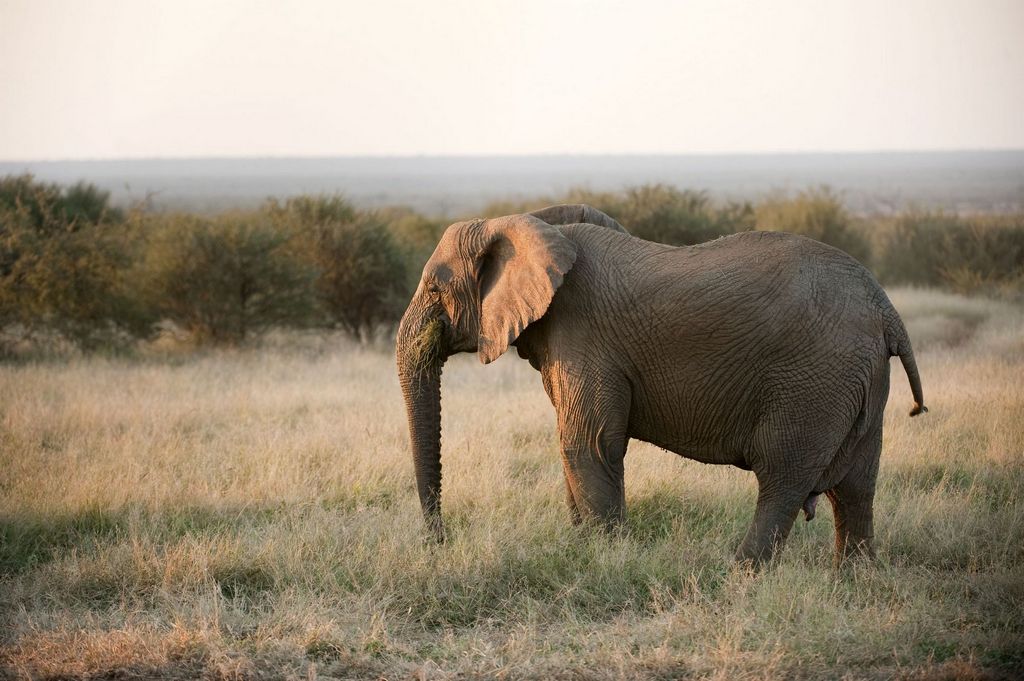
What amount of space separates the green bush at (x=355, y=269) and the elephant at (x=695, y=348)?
10.9 meters

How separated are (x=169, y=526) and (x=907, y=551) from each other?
16.4ft

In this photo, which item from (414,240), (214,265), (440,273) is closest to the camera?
(440,273)

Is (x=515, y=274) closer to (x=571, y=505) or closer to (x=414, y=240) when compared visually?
(x=571, y=505)

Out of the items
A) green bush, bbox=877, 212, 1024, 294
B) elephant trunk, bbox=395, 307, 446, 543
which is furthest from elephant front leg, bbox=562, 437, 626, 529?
green bush, bbox=877, 212, 1024, 294

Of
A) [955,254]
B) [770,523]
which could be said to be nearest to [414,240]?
[955,254]

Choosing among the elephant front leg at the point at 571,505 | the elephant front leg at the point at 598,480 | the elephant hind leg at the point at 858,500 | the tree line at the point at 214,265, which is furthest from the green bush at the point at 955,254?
the elephant front leg at the point at 598,480

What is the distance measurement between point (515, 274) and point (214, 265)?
1062 centimetres

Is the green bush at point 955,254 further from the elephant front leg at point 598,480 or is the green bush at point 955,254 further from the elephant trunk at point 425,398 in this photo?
the elephant trunk at point 425,398

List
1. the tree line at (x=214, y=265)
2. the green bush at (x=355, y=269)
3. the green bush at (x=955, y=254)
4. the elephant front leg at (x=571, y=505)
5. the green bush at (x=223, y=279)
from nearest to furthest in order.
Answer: the elephant front leg at (x=571, y=505) → the tree line at (x=214, y=265) → the green bush at (x=223, y=279) → the green bush at (x=355, y=269) → the green bush at (x=955, y=254)

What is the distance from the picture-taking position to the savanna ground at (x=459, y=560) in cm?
538

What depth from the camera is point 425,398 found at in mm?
7074

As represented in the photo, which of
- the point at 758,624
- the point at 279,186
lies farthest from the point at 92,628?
the point at 279,186

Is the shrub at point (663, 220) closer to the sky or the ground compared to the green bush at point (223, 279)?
closer to the sky

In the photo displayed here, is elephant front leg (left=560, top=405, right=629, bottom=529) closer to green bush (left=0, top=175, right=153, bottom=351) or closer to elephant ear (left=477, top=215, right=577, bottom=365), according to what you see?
elephant ear (left=477, top=215, right=577, bottom=365)
